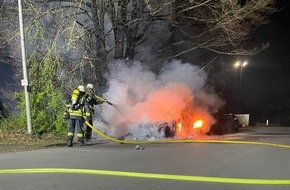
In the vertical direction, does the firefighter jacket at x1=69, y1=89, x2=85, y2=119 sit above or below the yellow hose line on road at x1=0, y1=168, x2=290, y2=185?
above

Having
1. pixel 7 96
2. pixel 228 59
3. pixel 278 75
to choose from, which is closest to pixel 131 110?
pixel 7 96

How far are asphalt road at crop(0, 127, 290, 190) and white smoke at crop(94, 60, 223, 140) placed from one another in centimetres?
355

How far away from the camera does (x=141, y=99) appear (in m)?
16.3

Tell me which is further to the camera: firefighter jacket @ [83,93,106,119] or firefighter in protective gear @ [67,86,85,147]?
firefighter jacket @ [83,93,106,119]

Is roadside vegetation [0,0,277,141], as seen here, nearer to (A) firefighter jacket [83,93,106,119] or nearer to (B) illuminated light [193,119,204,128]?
(A) firefighter jacket [83,93,106,119]

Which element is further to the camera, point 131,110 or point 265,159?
point 131,110

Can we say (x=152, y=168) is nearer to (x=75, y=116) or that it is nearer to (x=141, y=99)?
(x=75, y=116)

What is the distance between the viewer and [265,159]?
32.6 ft

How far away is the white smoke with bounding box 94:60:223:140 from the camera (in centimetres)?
1594

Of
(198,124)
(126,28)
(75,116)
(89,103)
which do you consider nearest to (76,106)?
(75,116)

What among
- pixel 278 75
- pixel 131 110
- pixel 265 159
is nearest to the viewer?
pixel 265 159

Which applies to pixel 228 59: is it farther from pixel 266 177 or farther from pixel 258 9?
pixel 266 177

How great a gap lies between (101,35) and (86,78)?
2253 mm

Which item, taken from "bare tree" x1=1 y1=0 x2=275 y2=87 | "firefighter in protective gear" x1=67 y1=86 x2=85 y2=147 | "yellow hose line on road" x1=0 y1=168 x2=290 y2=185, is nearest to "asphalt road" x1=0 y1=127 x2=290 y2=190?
"yellow hose line on road" x1=0 y1=168 x2=290 y2=185
